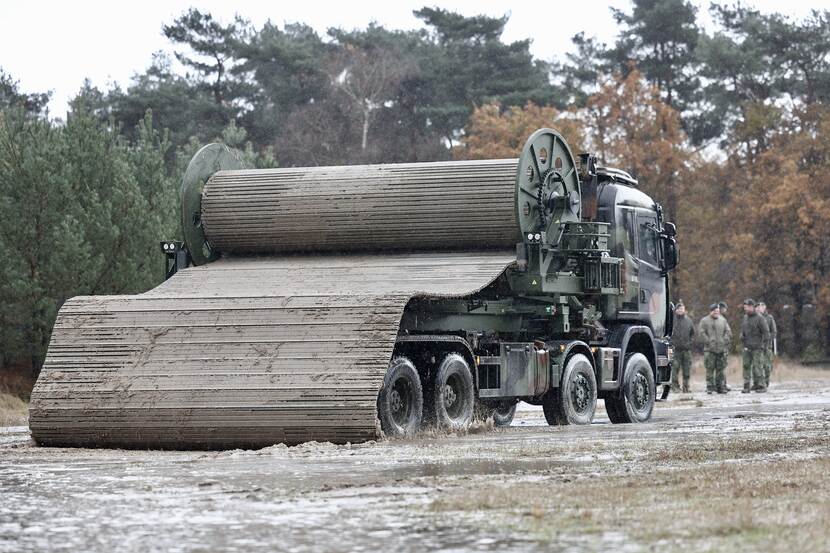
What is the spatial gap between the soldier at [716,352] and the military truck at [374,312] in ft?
30.9

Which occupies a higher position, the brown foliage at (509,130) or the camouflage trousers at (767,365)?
the brown foliage at (509,130)

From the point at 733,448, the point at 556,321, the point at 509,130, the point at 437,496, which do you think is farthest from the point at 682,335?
the point at 509,130

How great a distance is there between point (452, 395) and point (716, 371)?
15.8m

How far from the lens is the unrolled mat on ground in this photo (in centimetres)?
1572

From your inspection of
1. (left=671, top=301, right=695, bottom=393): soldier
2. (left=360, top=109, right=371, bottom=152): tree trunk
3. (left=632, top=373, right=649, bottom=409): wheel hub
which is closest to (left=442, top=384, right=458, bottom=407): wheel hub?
(left=632, top=373, right=649, bottom=409): wheel hub

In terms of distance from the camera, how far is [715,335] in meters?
33.0

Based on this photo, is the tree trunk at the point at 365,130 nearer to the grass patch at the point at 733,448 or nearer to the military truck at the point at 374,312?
the military truck at the point at 374,312

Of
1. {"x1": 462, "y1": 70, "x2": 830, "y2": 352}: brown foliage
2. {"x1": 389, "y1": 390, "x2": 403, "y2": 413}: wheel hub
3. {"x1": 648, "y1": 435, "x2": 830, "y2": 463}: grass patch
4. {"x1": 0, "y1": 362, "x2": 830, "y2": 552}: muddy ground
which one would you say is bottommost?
{"x1": 0, "y1": 362, "x2": 830, "y2": 552}: muddy ground

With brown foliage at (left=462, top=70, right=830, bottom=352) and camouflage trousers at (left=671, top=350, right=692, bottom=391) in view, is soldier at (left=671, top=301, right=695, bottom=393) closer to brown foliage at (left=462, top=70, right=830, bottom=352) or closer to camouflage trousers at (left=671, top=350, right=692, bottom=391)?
camouflage trousers at (left=671, top=350, right=692, bottom=391)

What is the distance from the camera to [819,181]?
2386 inches

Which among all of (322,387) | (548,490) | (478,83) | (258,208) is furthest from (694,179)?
(548,490)

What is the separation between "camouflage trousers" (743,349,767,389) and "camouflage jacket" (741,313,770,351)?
0.12 meters

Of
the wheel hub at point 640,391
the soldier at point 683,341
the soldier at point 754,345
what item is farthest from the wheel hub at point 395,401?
Answer: the soldier at point 754,345

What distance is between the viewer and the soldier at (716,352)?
1286 inches
